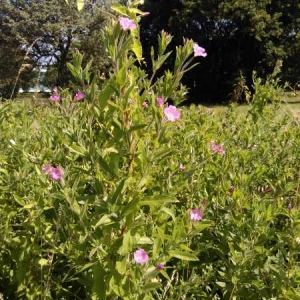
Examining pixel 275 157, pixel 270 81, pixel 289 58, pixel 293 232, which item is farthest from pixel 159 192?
pixel 289 58

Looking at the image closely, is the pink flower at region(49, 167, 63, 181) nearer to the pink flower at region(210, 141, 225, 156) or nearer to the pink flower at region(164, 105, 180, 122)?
the pink flower at region(164, 105, 180, 122)

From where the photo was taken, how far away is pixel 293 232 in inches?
71.7

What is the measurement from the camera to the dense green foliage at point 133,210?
154 cm

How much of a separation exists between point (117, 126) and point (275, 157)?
1732 mm

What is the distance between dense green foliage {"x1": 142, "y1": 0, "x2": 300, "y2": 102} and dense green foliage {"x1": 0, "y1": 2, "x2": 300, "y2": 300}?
64.6 ft

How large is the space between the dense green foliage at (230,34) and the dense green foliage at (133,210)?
19680 mm

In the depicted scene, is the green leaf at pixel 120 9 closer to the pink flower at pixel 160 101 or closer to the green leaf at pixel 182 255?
the pink flower at pixel 160 101

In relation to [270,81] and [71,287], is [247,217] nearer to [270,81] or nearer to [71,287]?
[71,287]

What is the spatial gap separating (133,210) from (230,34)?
23.3 m

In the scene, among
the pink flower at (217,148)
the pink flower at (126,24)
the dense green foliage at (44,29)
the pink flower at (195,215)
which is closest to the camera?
the pink flower at (126,24)

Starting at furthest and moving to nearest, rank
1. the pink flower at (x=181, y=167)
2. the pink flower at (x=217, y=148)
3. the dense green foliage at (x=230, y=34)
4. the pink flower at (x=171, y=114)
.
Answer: the dense green foliage at (x=230, y=34) < the pink flower at (x=217, y=148) < the pink flower at (x=181, y=167) < the pink flower at (x=171, y=114)

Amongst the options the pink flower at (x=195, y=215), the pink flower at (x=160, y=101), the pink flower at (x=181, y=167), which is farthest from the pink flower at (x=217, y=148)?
the pink flower at (x=160, y=101)

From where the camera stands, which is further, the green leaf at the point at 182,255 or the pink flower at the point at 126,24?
the green leaf at the point at 182,255

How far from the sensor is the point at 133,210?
1.52m
